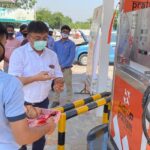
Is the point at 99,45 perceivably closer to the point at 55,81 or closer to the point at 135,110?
the point at 55,81

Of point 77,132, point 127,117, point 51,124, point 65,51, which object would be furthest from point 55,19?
point 51,124

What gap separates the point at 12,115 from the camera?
227 cm

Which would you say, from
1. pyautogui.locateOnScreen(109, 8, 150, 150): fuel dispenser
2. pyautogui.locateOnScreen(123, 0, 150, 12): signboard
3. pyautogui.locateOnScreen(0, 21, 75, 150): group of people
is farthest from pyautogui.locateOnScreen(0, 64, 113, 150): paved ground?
pyautogui.locateOnScreen(123, 0, 150, 12): signboard

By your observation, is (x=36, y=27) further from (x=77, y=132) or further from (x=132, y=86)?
(x=77, y=132)

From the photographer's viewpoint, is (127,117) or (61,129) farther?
(61,129)

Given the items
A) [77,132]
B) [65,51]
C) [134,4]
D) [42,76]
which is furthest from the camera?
[65,51]

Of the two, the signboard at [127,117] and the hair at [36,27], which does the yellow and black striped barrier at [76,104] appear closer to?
the signboard at [127,117]

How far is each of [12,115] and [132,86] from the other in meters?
1.04

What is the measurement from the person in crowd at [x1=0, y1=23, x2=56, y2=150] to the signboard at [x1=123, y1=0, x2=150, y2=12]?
101 centimetres

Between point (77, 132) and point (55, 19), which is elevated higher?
point (77, 132)

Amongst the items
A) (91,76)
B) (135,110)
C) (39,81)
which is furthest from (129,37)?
(91,76)

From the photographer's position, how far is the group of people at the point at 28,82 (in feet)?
7.46

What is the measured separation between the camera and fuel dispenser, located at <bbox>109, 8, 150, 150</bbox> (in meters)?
2.65

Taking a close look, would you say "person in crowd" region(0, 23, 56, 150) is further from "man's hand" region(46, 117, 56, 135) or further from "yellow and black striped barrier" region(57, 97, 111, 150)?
"yellow and black striped barrier" region(57, 97, 111, 150)
